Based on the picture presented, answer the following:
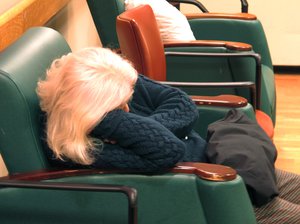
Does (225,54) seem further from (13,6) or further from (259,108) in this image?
(13,6)

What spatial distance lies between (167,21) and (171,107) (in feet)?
4.21

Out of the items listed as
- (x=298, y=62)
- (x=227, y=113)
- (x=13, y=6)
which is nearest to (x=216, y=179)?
(x=227, y=113)

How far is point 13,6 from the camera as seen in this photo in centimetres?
255

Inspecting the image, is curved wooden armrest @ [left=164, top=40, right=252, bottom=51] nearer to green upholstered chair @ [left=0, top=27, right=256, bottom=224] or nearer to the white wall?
green upholstered chair @ [left=0, top=27, right=256, bottom=224]

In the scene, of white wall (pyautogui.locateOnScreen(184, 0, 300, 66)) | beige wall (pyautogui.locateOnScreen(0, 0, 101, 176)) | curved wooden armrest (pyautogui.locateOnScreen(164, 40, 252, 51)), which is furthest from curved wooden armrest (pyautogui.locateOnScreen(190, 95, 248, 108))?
white wall (pyautogui.locateOnScreen(184, 0, 300, 66))

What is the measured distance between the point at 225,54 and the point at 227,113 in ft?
2.21

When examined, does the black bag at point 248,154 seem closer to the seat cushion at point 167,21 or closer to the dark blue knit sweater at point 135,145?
the dark blue knit sweater at point 135,145

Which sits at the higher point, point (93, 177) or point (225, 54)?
point (93, 177)

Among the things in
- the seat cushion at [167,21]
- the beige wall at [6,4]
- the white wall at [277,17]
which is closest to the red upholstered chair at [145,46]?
the seat cushion at [167,21]

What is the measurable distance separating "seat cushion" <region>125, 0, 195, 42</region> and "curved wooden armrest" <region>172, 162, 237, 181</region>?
5.19 ft

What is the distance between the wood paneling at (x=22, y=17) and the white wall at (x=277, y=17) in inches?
83.2

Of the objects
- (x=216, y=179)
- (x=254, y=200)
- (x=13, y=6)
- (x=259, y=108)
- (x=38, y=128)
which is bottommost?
(x=259, y=108)

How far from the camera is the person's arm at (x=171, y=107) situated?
6.66 ft

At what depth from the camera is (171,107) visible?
211 cm
